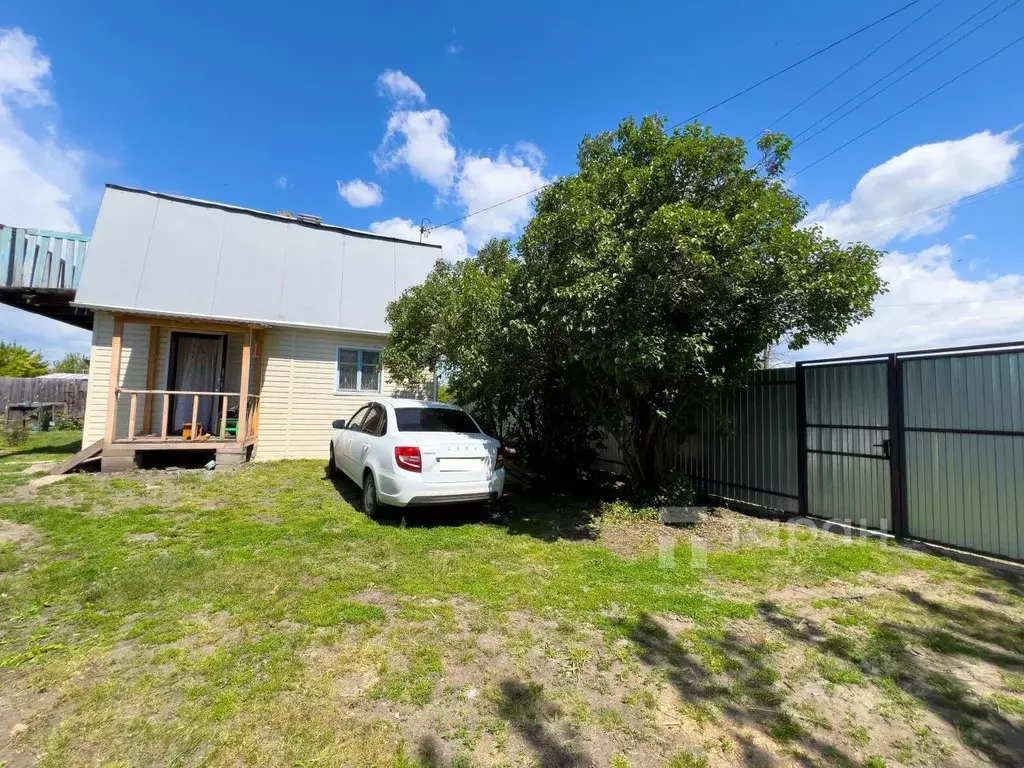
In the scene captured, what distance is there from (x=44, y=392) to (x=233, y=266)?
1471 cm

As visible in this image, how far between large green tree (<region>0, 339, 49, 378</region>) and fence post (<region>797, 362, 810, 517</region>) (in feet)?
123

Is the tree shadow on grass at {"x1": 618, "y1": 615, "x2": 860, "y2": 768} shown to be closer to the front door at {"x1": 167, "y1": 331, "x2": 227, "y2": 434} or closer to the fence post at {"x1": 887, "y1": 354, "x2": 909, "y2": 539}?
the fence post at {"x1": 887, "y1": 354, "x2": 909, "y2": 539}

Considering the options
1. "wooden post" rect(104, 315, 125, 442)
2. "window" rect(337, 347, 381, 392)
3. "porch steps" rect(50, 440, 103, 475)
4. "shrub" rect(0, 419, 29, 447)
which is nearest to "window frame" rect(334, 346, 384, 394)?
"window" rect(337, 347, 381, 392)

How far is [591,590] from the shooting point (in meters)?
4.10

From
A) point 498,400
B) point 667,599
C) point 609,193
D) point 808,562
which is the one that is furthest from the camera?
point 498,400

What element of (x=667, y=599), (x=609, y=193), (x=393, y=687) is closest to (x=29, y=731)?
(x=393, y=687)

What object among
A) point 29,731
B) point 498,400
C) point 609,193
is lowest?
point 29,731

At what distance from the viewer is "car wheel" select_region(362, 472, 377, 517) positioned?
606 cm

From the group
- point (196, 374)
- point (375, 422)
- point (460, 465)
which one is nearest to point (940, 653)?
point (460, 465)

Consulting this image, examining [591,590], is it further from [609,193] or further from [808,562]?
[609,193]

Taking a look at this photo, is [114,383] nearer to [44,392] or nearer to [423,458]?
[423,458]

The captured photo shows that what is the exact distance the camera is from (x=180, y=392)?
9.41m

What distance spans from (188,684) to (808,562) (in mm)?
5402

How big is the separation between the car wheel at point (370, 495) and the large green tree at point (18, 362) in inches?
1297
